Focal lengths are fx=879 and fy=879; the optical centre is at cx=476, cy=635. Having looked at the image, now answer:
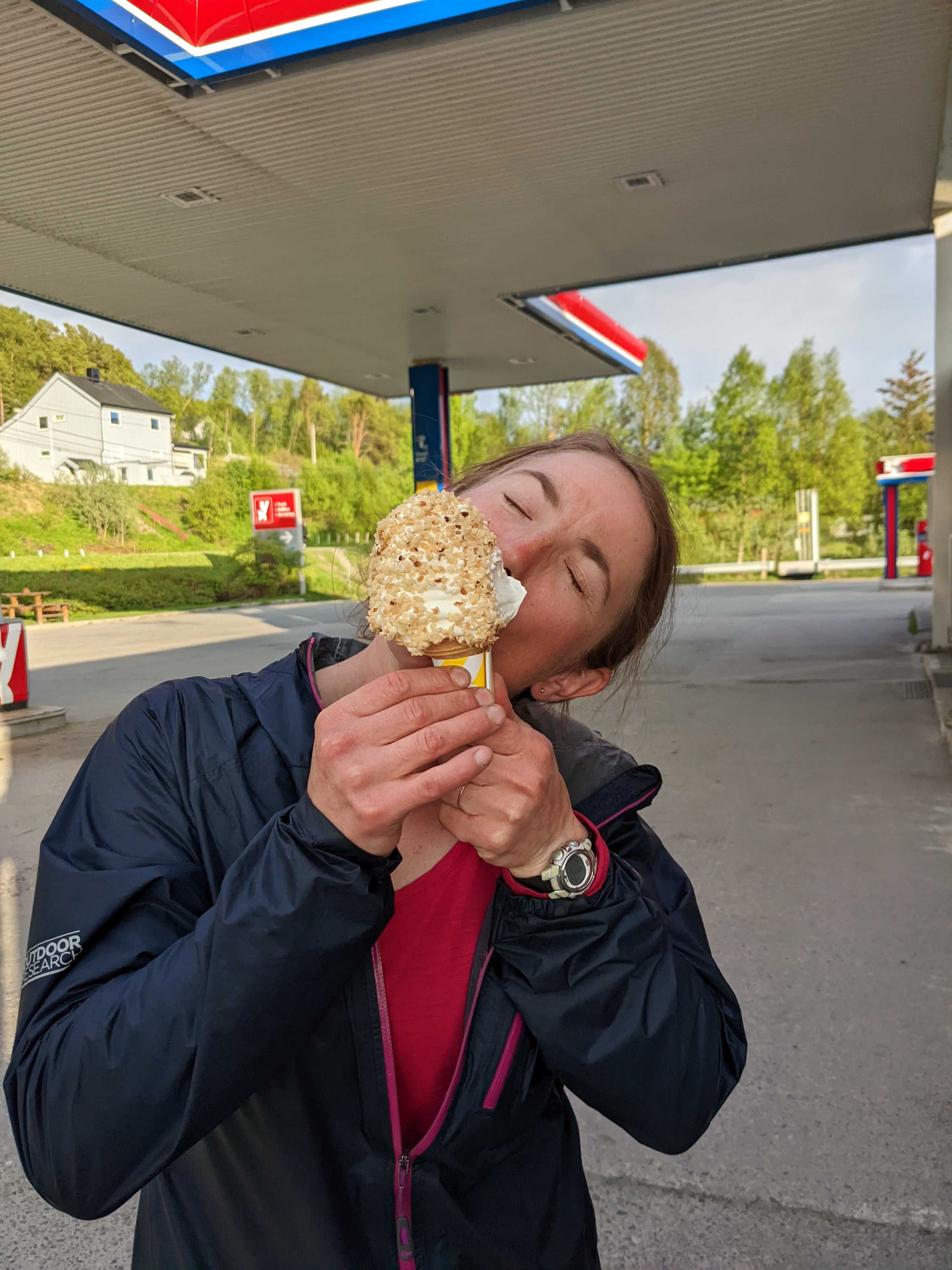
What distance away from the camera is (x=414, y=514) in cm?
124

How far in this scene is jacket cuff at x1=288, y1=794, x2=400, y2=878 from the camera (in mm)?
987

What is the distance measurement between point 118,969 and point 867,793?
5.79m

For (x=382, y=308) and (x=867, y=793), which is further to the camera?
(x=382, y=308)

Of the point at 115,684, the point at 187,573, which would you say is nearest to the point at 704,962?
the point at 115,684

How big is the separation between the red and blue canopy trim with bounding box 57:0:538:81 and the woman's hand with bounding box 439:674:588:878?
617 centimetres

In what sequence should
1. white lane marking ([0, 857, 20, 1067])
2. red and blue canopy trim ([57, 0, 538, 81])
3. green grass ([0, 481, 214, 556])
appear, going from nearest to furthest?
white lane marking ([0, 857, 20, 1067])
red and blue canopy trim ([57, 0, 538, 81])
green grass ([0, 481, 214, 556])

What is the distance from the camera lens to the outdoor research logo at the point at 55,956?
107cm

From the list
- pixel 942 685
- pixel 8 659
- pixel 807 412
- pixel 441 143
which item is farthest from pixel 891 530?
pixel 8 659

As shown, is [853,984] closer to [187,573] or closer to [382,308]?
[382,308]

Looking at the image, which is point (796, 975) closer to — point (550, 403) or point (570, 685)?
point (570, 685)

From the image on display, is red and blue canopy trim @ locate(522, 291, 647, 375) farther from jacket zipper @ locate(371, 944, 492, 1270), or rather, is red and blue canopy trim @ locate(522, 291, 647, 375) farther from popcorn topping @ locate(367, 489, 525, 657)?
jacket zipper @ locate(371, 944, 492, 1270)

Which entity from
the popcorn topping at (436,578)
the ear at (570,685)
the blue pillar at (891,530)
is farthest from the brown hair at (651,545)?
the blue pillar at (891,530)

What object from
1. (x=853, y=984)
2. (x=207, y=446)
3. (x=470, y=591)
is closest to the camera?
(x=470, y=591)

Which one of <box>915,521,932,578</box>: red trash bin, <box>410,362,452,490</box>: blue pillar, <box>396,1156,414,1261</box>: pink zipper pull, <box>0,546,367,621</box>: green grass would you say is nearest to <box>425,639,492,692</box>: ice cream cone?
<box>396,1156,414,1261</box>: pink zipper pull
